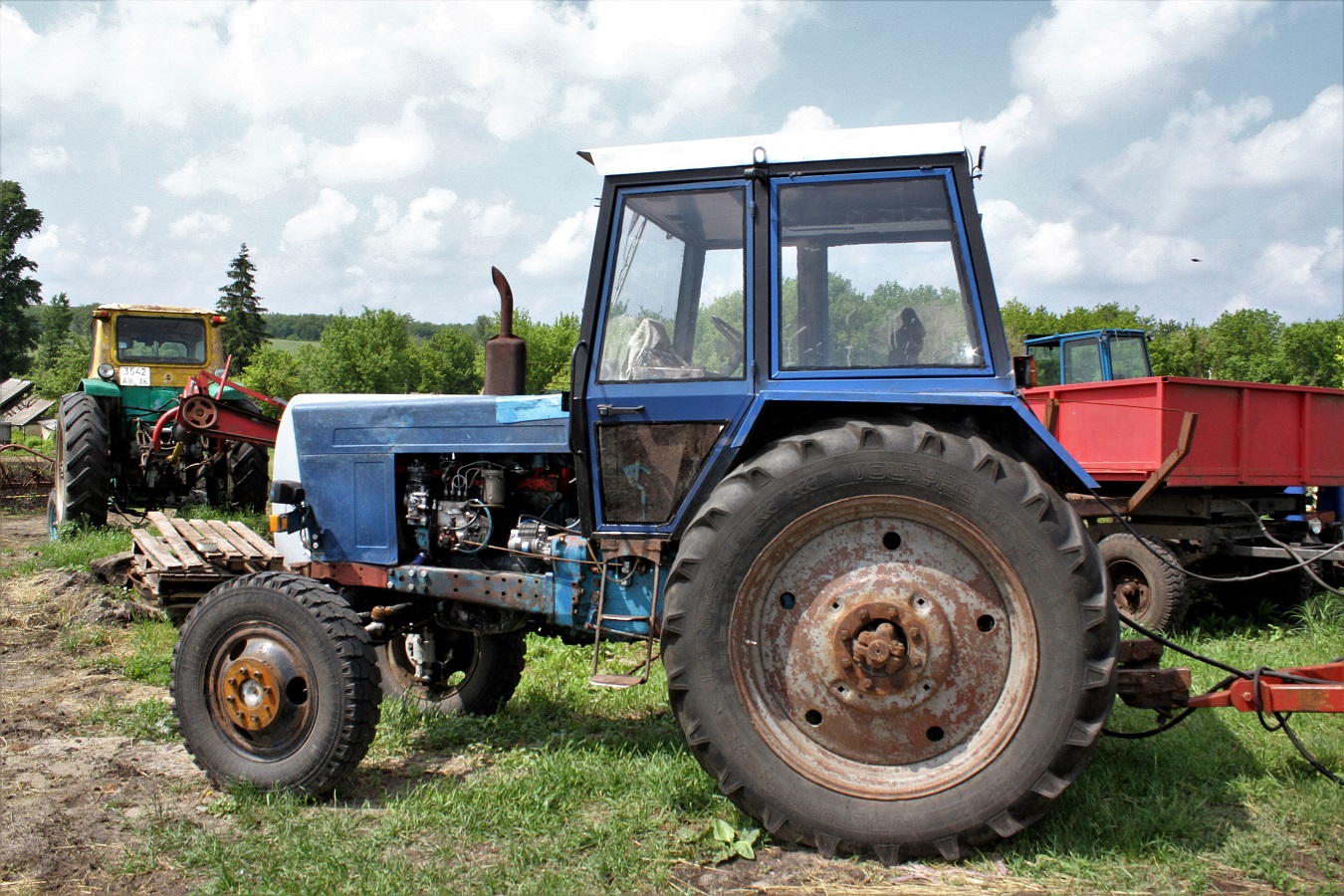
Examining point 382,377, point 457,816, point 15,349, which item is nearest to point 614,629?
point 457,816

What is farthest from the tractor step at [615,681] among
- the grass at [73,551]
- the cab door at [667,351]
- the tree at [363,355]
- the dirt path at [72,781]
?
the tree at [363,355]

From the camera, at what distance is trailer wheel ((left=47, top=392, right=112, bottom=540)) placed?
10.1 metres

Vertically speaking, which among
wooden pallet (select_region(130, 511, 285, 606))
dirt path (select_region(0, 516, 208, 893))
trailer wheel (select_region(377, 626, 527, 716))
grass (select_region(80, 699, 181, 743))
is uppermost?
wooden pallet (select_region(130, 511, 285, 606))

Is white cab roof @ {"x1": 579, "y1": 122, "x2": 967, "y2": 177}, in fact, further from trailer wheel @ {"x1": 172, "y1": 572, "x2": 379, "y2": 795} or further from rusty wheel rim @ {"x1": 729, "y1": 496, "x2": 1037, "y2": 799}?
trailer wheel @ {"x1": 172, "y1": 572, "x2": 379, "y2": 795}

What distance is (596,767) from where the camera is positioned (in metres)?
3.82

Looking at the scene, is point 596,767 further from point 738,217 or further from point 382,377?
point 382,377

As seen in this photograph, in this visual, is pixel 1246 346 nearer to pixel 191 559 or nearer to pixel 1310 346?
pixel 1310 346

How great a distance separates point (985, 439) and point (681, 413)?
1.06 meters

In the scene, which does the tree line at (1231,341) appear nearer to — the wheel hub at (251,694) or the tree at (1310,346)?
the tree at (1310,346)

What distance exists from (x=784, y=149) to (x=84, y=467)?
9377 mm

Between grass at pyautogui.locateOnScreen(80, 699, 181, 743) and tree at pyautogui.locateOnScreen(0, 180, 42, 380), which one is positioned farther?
tree at pyautogui.locateOnScreen(0, 180, 42, 380)

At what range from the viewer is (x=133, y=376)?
1191 centimetres

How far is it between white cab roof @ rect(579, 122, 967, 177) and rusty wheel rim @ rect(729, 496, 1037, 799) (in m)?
1.23

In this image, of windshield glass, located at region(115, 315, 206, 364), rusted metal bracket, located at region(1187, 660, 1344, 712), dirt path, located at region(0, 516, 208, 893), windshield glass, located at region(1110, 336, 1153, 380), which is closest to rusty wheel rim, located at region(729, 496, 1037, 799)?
rusted metal bracket, located at region(1187, 660, 1344, 712)
